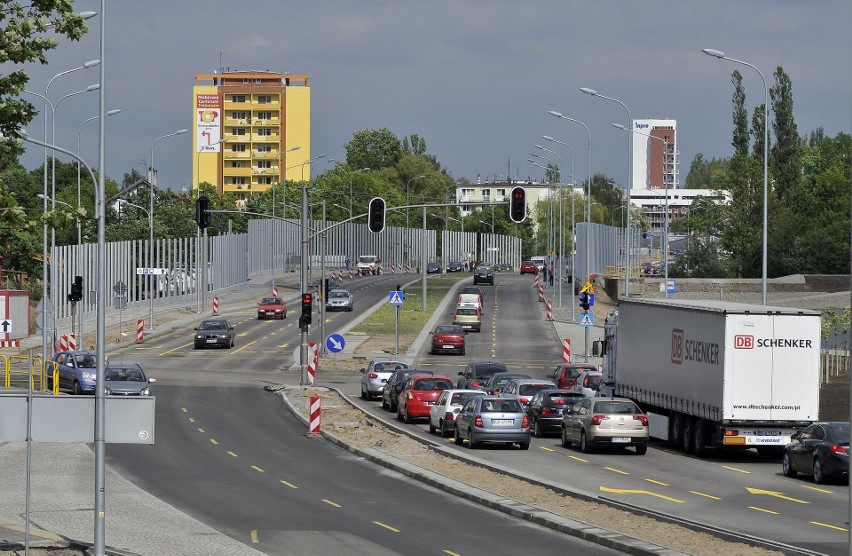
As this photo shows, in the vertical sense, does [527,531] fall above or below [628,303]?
below

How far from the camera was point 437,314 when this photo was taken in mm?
89062

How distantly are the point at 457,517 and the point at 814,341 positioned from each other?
486 inches

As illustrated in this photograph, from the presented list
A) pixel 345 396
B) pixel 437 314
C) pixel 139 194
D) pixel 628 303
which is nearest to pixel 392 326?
pixel 437 314

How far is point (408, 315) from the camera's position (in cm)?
8700

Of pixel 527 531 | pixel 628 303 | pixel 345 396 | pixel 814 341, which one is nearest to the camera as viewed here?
pixel 527 531

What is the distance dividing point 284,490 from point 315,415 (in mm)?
10449

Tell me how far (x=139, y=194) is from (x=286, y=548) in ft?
450

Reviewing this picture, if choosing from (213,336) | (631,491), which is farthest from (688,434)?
(213,336)

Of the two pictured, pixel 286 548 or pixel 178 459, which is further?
pixel 178 459

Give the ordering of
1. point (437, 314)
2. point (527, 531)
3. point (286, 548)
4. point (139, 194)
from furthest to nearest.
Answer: point (139, 194) → point (437, 314) → point (527, 531) → point (286, 548)

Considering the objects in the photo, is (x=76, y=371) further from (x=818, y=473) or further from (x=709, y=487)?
(x=818, y=473)

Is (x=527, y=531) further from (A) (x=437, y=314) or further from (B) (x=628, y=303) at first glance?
(A) (x=437, y=314)

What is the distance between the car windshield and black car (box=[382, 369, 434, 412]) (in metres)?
9.99

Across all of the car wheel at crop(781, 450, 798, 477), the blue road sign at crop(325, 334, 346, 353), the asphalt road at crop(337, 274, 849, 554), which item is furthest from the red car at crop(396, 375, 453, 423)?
the car wheel at crop(781, 450, 798, 477)
